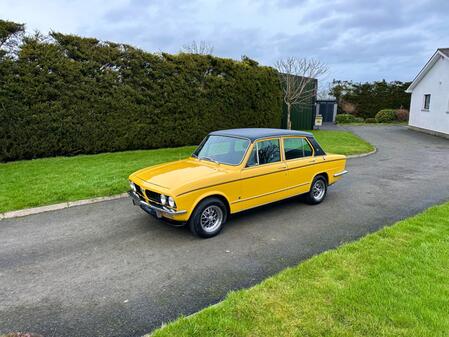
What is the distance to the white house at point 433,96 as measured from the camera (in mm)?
20141

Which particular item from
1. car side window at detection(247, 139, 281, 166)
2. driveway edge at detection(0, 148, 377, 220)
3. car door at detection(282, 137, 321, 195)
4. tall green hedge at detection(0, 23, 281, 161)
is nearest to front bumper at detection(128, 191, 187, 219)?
car side window at detection(247, 139, 281, 166)

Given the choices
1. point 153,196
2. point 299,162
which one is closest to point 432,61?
point 299,162

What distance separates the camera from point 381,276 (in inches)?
142

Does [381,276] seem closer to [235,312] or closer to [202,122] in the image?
[235,312]

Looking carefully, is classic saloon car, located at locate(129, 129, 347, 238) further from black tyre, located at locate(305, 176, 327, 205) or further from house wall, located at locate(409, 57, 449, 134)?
house wall, located at locate(409, 57, 449, 134)

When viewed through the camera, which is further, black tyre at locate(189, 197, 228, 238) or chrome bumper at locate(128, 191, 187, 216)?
black tyre at locate(189, 197, 228, 238)

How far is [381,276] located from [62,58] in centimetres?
1102

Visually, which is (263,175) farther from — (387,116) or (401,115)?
(401,115)

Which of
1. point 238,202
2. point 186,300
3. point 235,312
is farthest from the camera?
point 238,202

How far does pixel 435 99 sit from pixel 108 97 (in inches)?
831

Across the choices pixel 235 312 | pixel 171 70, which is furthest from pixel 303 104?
pixel 235 312

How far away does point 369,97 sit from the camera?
36312 mm

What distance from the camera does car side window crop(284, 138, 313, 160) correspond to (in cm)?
609

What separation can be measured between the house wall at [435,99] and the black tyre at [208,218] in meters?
20.4
